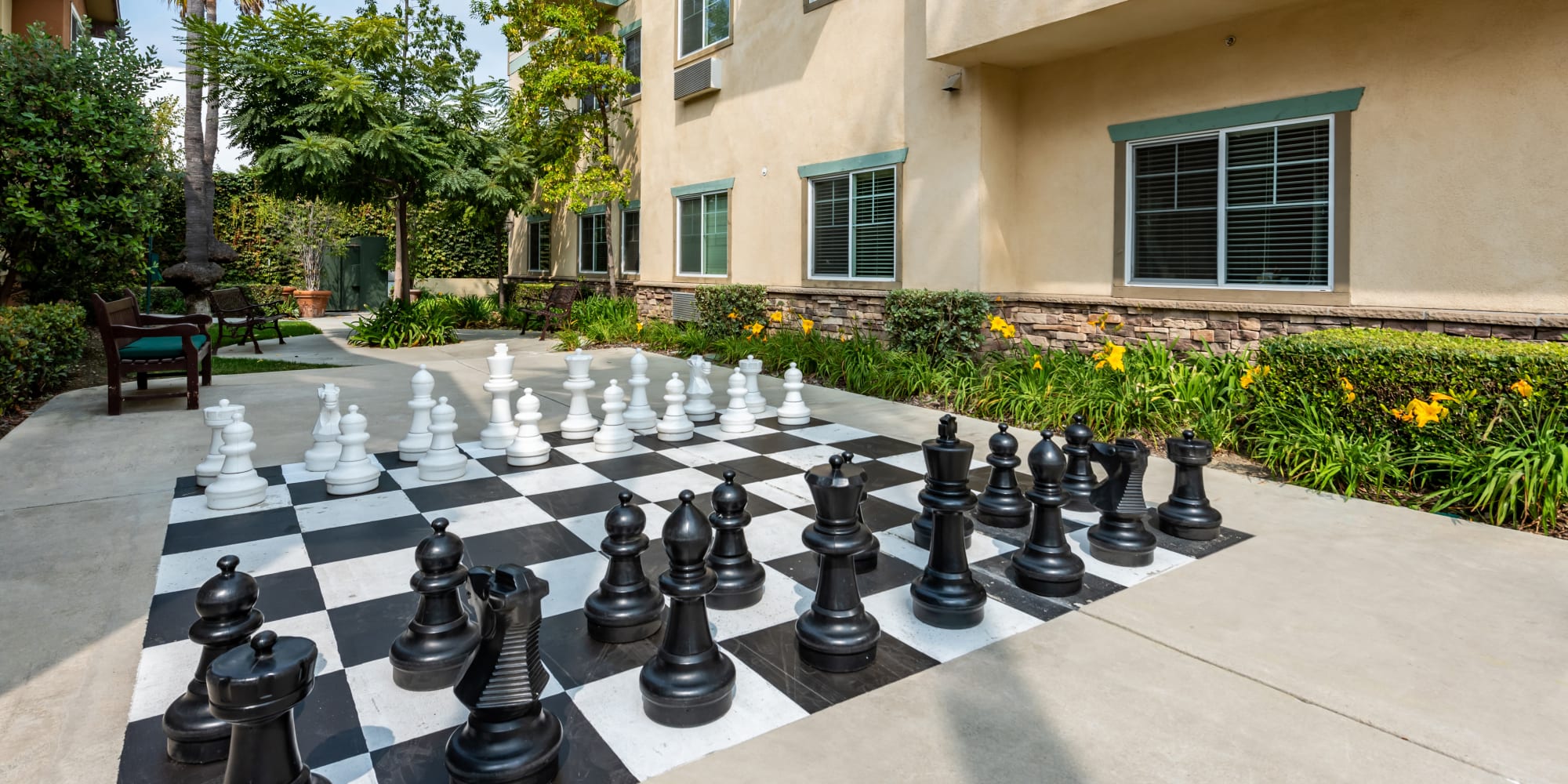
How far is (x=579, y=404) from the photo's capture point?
5129 mm

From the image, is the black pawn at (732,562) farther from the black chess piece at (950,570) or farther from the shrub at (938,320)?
the shrub at (938,320)

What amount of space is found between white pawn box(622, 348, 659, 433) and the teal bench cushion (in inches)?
136

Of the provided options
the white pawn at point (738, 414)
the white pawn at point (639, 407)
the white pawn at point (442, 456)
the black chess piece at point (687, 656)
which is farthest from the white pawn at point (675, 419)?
the black chess piece at point (687, 656)

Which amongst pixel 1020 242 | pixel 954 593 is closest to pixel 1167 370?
pixel 1020 242

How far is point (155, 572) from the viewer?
113 inches

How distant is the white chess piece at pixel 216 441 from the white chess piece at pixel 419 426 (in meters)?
0.75

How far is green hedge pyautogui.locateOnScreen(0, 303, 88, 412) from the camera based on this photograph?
584cm

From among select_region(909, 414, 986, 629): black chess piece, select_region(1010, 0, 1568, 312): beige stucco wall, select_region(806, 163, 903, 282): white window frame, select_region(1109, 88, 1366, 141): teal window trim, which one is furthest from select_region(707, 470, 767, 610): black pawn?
select_region(806, 163, 903, 282): white window frame

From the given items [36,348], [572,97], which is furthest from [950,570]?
[572,97]

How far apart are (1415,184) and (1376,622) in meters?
4.27

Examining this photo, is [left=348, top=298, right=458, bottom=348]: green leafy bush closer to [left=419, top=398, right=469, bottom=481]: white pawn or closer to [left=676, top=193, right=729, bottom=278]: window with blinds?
[left=676, top=193, right=729, bottom=278]: window with blinds

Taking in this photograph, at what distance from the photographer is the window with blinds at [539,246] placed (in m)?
16.1

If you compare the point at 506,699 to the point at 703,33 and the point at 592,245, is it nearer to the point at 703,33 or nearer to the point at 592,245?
the point at 703,33

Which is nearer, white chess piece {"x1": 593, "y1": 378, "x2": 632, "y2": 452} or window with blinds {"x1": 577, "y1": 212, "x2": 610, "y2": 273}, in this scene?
white chess piece {"x1": 593, "y1": 378, "x2": 632, "y2": 452}
